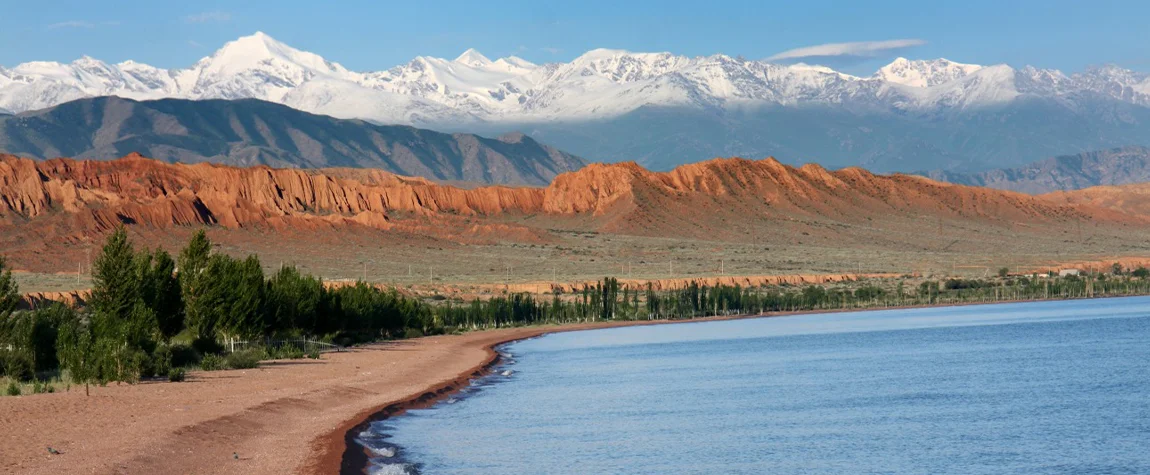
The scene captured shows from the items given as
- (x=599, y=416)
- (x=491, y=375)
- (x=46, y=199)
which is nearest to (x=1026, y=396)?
(x=599, y=416)

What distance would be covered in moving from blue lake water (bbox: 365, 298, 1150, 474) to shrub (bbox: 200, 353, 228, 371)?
8953 mm

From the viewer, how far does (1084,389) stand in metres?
41.7

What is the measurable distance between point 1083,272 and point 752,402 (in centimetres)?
11966

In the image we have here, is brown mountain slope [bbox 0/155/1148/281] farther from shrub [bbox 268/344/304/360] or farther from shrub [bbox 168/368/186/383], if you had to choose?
shrub [bbox 168/368/186/383]

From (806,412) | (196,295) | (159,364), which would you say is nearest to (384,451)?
(806,412)

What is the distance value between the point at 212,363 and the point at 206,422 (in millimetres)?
17411

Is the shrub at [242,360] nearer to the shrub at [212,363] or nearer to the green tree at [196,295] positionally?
the shrub at [212,363]

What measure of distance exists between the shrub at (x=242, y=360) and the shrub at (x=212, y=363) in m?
0.38

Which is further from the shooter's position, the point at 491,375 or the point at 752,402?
the point at 491,375

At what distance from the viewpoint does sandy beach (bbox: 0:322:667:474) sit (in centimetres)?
2409

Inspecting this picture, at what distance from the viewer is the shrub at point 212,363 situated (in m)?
46.0

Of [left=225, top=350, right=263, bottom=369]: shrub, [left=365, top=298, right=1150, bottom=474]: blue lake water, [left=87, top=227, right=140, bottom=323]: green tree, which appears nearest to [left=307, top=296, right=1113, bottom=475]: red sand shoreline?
[left=365, top=298, right=1150, bottom=474]: blue lake water

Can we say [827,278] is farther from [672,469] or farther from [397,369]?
[672,469]

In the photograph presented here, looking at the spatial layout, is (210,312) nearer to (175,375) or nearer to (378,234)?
(175,375)
